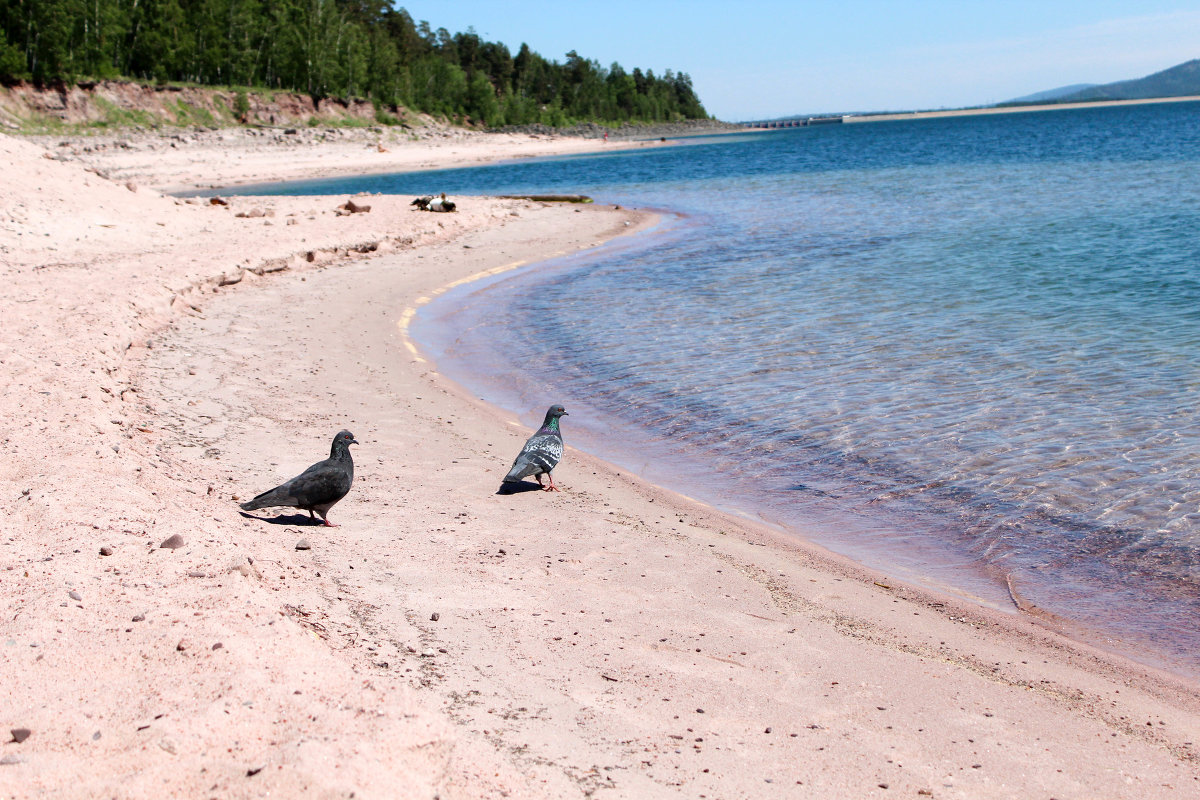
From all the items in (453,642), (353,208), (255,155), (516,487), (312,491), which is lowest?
(516,487)

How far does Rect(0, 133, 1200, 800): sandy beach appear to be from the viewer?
3711 millimetres

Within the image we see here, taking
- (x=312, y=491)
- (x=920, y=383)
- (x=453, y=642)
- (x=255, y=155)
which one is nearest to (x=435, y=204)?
(x=920, y=383)

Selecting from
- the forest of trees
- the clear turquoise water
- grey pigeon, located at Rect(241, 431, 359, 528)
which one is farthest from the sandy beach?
the forest of trees

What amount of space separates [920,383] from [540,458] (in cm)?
560

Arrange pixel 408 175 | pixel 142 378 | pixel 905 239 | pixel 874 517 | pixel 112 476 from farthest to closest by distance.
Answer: pixel 408 175, pixel 905 239, pixel 142 378, pixel 874 517, pixel 112 476

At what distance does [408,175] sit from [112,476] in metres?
52.2

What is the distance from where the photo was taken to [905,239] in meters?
24.6

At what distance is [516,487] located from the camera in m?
7.86

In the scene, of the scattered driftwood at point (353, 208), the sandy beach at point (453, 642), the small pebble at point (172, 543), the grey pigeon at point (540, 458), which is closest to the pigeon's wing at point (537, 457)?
the grey pigeon at point (540, 458)

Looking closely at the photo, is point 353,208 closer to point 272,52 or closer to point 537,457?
point 537,457

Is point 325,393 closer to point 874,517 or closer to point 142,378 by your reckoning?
point 142,378

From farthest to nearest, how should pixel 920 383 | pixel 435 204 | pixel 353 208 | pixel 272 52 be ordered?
pixel 272 52
pixel 435 204
pixel 353 208
pixel 920 383

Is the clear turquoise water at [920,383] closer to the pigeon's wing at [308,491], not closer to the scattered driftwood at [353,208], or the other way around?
the pigeon's wing at [308,491]

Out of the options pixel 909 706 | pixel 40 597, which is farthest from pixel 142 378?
pixel 909 706
